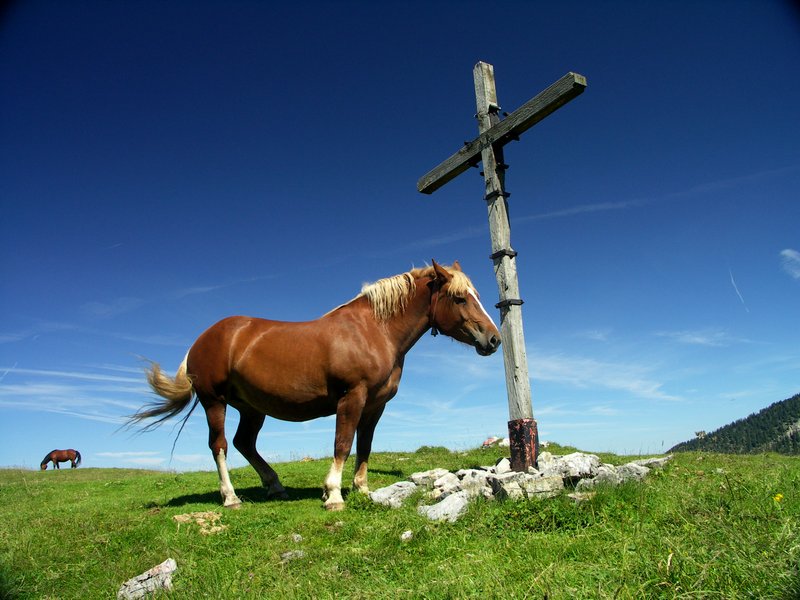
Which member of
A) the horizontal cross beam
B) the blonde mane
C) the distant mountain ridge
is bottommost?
the distant mountain ridge

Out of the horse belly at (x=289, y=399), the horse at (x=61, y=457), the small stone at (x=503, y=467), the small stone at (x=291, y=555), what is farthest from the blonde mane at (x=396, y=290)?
the horse at (x=61, y=457)

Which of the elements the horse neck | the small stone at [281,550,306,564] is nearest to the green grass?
the small stone at [281,550,306,564]

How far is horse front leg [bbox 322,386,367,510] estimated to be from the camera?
275 inches

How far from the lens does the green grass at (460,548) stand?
2.88 metres

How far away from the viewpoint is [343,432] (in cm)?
729

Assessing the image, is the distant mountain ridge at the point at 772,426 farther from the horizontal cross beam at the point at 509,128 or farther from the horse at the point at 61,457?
the horizontal cross beam at the point at 509,128

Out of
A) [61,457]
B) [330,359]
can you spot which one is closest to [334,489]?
[330,359]

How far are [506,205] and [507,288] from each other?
145 centimetres

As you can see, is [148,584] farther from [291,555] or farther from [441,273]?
[441,273]

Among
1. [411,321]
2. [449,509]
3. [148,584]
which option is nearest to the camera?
[148,584]

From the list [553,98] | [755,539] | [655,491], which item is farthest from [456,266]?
[755,539]

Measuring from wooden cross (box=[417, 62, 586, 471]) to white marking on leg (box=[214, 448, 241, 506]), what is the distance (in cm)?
415

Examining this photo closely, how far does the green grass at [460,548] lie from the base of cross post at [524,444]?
5.43 feet

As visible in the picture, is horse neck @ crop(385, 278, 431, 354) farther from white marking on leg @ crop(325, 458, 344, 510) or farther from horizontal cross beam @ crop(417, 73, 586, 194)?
horizontal cross beam @ crop(417, 73, 586, 194)
